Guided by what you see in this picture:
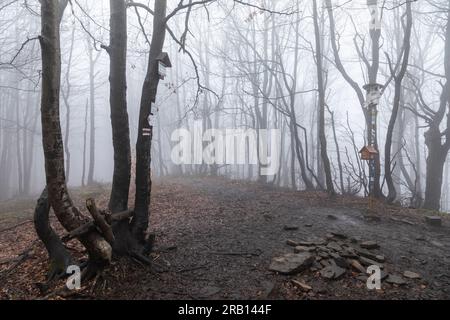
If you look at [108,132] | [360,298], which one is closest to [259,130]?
[360,298]

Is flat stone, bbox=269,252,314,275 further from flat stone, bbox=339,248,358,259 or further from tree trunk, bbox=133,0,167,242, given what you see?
tree trunk, bbox=133,0,167,242

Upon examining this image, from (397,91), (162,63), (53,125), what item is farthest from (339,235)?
(397,91)

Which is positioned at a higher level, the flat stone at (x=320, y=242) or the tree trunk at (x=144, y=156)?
the tree trunk at (x=144, y=156)

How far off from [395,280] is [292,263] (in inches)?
58.5

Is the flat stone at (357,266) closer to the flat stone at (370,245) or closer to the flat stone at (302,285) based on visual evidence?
the flat stone at (370,245)

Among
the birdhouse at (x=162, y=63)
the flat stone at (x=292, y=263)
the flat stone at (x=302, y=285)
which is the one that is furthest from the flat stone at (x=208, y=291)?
the birdhouse at (x=162, y=63)

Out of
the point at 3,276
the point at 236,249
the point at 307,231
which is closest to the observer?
the point at 3,276

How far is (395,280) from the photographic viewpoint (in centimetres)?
452

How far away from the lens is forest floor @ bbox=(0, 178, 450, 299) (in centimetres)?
437

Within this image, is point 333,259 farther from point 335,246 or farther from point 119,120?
point 119,120

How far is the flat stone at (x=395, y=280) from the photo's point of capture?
447 centimetres
